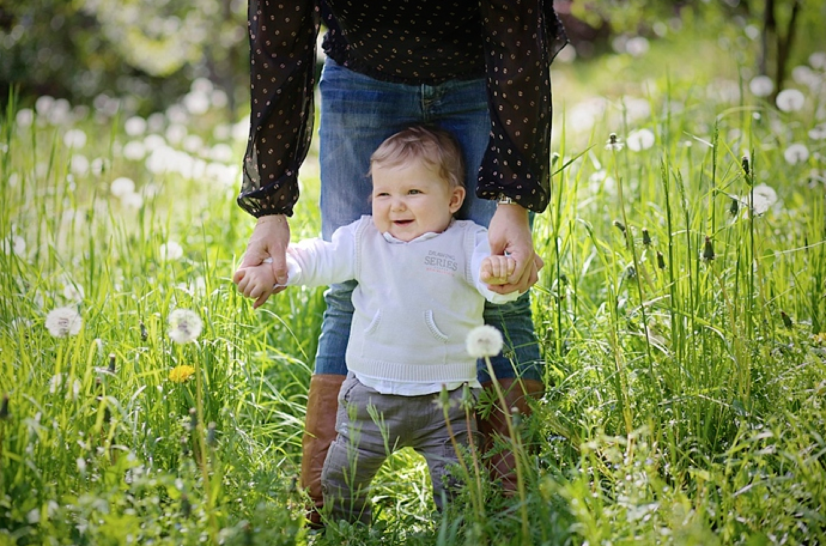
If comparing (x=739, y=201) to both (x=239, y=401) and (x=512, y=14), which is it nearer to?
(x=512, y=14)

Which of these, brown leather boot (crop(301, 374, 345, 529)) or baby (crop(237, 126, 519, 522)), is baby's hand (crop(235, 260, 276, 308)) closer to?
baby (crop(237, 126, 519, 522))

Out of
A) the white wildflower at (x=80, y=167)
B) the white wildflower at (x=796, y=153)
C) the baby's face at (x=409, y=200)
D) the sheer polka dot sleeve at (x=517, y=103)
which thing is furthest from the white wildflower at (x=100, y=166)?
the white wildflower at (x=796, y=153)

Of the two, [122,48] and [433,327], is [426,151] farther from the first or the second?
[122,48]

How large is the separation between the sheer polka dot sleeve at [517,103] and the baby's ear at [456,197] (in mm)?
229

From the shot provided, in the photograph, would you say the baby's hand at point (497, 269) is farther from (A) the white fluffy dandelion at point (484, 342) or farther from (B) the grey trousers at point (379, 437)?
(B) the grey trousers at point (379, 437)

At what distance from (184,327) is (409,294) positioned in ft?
1.82

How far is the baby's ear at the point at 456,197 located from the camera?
206 centimetres

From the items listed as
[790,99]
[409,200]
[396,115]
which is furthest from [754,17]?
[409,200]

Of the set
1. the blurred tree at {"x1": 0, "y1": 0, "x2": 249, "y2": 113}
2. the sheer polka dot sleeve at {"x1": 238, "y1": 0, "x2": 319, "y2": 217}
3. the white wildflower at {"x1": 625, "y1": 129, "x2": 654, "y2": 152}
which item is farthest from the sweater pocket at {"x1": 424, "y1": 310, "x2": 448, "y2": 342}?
the blurred tree at {"x1": 0, "y1": 0, "x2": 249, "y2": 113}

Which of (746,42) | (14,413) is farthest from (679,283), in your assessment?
(746,42)

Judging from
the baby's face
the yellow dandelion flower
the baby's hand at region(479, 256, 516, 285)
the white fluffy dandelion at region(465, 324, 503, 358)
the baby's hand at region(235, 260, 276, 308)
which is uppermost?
the baby's face

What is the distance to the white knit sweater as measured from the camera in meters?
1.95

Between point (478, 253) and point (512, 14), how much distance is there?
55 centimetres

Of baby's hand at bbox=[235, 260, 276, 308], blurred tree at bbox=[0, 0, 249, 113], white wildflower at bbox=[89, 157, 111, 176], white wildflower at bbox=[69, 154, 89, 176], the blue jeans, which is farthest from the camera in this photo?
blurred tree at bbox=[0, 0, 249, 113]
